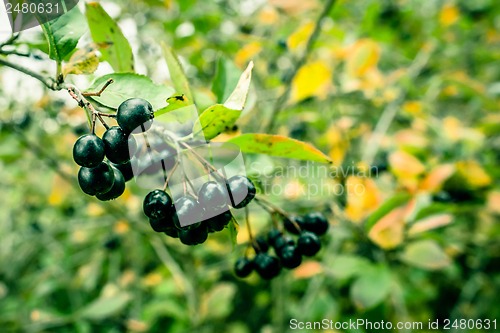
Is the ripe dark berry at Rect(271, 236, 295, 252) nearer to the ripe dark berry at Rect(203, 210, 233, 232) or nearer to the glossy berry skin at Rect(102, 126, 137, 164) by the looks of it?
the ripe dark berry at Rect(203, 210, 233, 232)

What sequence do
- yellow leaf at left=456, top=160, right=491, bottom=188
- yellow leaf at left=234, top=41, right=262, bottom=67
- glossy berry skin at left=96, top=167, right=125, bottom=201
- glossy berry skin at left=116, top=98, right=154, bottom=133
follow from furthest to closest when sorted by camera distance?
yellow leaf at left=234, top=41, right=262, bottom=67 < yellow leaf at left=456, top=160, right=491, bottom=188 < glossy berry skin at left=96, top=167, right=125, bottom=201 < glossy berry skin at left=116, top=98, right=154, bottom=133

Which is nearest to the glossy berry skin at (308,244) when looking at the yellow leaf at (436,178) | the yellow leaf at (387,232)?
the yellow leaf at (387,232)

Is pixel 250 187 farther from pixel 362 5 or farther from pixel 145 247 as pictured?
pixel 362 5

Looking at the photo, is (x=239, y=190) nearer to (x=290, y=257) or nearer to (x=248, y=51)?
(x=290, y=257)

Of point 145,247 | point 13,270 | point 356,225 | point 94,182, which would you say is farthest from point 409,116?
point 13,270

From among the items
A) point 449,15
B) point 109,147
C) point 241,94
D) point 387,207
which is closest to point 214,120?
point 241,94

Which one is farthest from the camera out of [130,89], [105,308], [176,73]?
[105,308]

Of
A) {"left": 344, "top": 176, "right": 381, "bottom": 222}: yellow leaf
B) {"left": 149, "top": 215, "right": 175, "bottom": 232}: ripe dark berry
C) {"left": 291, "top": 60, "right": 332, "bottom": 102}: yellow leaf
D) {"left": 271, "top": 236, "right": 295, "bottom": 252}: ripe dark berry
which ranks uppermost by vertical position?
{"left": 149, "top": 215, "right": 175, "bottom": 232}: ripe dark berry

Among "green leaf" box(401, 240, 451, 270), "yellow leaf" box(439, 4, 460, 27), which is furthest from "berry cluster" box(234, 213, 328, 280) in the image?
"yellow leaf" box(439, 4, 460, 27)
